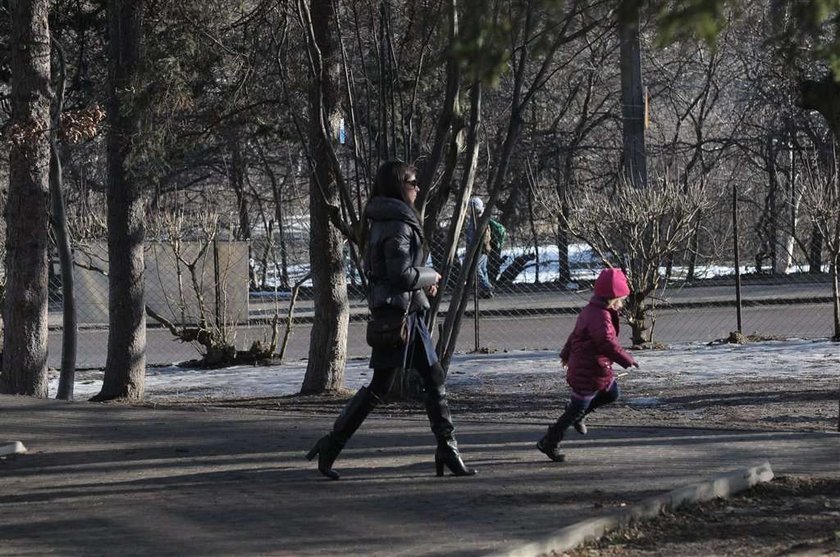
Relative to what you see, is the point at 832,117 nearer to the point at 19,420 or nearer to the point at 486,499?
the point at 486,499

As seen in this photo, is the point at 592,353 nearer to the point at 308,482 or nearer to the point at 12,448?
the point at 308,482

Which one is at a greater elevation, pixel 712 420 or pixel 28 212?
pixel 28 212

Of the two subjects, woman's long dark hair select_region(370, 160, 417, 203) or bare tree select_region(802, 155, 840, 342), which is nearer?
woman's long dark hair select_region(370, 160, 417, 203)

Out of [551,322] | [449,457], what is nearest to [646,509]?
[449,457]

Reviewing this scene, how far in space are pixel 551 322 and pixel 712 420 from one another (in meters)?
11.0

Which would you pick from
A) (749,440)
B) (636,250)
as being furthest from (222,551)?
(636,250)

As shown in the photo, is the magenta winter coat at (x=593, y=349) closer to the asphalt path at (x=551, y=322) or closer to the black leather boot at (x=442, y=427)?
the black leather boot at (x=442, y=427)

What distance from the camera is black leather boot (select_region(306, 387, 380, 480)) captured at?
699 centimetres

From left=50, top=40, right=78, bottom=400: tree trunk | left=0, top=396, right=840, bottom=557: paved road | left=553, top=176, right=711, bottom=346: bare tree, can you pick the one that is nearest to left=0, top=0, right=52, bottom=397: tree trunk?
left=50, top=40, right=78, bottom=400: tree trunk

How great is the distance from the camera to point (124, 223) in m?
12.7

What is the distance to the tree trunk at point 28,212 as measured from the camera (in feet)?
38.1

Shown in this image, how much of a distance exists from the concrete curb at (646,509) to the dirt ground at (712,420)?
5 cm

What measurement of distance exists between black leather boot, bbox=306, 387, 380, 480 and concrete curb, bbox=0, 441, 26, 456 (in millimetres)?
2436

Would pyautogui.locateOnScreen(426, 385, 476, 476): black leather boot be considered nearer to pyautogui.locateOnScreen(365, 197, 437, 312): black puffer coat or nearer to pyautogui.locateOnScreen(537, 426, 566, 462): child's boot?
pyautogui.locateOnScreen(365, 197, 437, 312): black puffer coat
